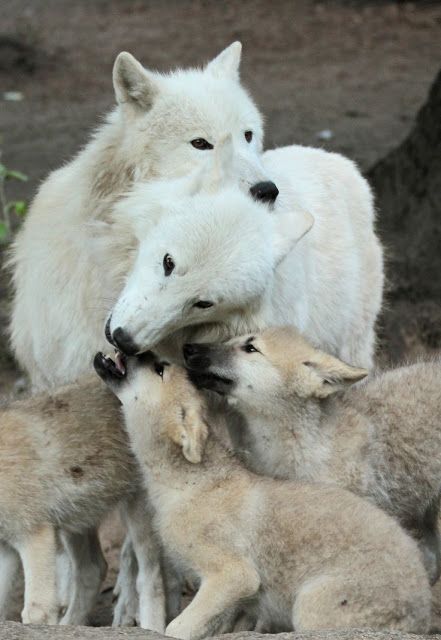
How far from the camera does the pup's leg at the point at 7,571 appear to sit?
18.3 feet

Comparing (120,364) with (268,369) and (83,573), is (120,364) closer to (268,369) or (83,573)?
(268,369)

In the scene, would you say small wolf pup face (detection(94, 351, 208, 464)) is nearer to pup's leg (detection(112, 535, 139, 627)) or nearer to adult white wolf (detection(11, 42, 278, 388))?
adult white wolf (detection(11, 42, 278, 388))

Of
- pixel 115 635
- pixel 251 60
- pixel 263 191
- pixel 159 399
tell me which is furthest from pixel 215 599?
pixel 251 60

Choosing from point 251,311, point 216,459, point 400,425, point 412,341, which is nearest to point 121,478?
point 216,459

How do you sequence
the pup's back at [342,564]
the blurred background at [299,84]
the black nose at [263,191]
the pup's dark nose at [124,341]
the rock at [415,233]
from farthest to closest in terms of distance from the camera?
the blurred background at [299,84] < the rock at [415,233] < the black nose at [263,191] < the pup's dark nose at [124,341] < the pup's back at [342,564]

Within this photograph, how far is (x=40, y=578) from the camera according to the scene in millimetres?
5184

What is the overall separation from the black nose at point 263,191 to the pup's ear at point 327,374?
2.57 feet

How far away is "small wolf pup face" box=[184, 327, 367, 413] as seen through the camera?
5387 millimetres

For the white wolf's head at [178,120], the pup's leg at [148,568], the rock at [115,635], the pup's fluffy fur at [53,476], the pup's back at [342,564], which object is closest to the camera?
the rock at [115,635]

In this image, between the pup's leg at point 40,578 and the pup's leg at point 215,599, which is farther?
the pup's leg at point 40,578

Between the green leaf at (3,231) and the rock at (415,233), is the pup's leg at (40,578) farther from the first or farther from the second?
the rock at (415,233)

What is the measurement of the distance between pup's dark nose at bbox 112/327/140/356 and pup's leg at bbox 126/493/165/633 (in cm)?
97

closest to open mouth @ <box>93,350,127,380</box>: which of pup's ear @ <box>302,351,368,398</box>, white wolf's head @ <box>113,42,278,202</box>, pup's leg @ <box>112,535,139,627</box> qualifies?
pup's ear @ <box>302,351,368,398</box>

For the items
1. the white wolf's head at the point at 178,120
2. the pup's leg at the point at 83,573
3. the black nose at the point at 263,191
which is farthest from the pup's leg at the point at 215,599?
the white wolf's head at the point at 178,120
